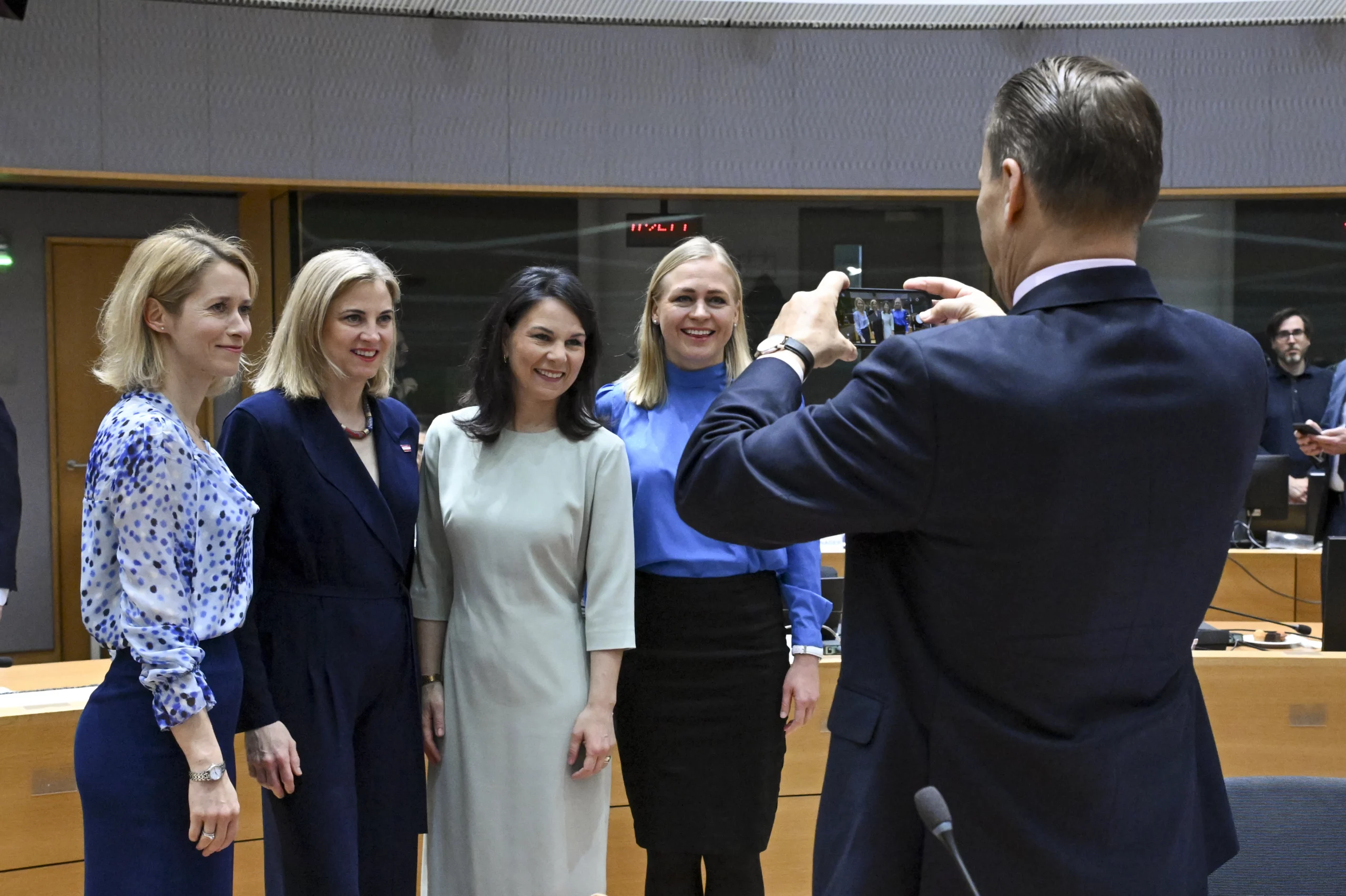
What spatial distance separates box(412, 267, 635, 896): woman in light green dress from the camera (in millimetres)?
2264

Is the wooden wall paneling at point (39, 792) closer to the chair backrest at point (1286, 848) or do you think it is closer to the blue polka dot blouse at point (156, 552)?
the blue polka dot blouse at point (156, 552)

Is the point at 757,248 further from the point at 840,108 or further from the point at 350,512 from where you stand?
the point at 350,512

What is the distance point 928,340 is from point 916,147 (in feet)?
18.8

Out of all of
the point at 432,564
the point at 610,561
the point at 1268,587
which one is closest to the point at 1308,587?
the point at 1268,587

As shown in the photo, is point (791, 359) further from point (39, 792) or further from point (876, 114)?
point (876, 114)

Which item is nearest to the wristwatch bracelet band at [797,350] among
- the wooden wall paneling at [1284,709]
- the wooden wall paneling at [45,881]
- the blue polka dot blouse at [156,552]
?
the blue polka dot blouse at [156,552]

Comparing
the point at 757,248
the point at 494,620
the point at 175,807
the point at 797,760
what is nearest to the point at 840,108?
the point at 757,248

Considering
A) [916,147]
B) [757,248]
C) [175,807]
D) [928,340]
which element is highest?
[916,147]

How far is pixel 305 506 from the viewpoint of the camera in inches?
82.0

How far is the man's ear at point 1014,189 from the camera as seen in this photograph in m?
1.10

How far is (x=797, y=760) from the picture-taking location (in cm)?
306

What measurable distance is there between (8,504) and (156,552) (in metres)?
2.37

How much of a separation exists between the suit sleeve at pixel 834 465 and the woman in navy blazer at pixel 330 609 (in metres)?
1.17

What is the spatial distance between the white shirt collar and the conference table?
1.73 metres
